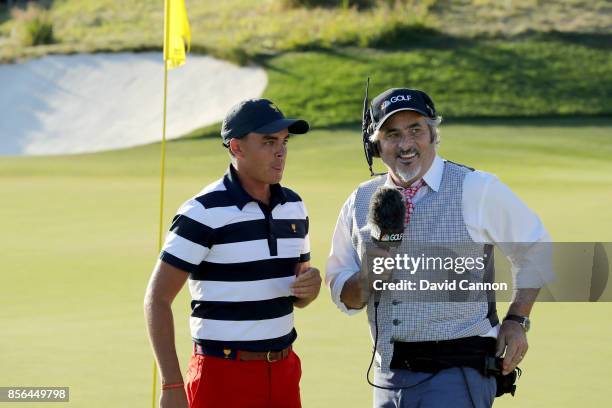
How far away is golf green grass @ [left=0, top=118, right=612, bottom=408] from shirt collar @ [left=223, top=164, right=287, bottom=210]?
2.76 meters

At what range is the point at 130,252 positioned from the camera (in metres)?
13.9

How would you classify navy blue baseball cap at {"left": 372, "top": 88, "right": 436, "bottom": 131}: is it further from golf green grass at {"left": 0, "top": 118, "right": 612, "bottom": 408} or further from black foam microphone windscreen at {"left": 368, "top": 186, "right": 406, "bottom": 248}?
golf green grass at {"left": 0, "top": 118, "right": 612, "bottom": 408}

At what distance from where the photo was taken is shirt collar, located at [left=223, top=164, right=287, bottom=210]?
500cm

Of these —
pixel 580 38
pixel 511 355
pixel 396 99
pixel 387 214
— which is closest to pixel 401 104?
pixel 396 99

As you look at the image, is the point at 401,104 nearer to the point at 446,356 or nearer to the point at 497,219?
the point at 497,219

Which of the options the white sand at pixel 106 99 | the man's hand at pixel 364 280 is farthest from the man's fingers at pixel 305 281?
the white sand at pixel 106 99

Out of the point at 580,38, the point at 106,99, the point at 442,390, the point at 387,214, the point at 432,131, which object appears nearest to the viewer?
the point at 387,214

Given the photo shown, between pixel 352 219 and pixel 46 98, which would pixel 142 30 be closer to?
pixel 46 98

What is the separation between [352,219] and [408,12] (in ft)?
113

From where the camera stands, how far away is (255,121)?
512 cm

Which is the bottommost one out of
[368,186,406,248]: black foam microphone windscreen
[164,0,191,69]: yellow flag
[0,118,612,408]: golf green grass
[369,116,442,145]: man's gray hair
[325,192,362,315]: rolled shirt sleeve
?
[0,118,612,408]: golf green grass

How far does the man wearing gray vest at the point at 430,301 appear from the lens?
472cm

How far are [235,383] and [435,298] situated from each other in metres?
0.85

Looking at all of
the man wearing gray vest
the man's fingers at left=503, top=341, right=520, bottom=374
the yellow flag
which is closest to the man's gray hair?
the man wearing gray vest
